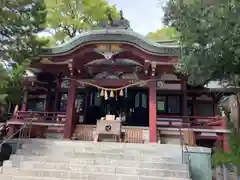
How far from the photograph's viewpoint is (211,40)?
5.36 metres

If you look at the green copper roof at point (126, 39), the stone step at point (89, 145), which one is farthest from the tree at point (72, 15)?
the stone step at point (89, 145)

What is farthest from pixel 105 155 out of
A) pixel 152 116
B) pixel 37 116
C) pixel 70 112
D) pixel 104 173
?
pixel 37 116

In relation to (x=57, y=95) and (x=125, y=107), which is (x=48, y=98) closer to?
(x=57, y=95)

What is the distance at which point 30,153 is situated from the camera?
827 centimetres

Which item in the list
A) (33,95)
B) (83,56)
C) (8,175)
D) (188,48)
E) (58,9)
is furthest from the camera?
(58,9)

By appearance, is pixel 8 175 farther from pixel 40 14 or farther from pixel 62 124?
pixel 40 14

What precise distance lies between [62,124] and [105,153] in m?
4.17

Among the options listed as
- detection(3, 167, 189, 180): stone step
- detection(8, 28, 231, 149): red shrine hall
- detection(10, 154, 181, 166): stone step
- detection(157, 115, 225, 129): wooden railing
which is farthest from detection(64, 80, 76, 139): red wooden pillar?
detection(157, 115, 225, 129): wooden railing

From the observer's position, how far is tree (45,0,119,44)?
60.8 feet

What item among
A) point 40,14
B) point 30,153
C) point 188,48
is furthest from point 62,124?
point 188,48

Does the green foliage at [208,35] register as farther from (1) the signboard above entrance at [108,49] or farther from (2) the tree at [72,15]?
(2) the tree at [72,15]

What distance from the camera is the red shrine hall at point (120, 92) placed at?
1034 centimetres

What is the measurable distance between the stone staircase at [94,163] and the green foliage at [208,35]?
2.86 metres

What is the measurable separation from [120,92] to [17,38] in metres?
4.74
